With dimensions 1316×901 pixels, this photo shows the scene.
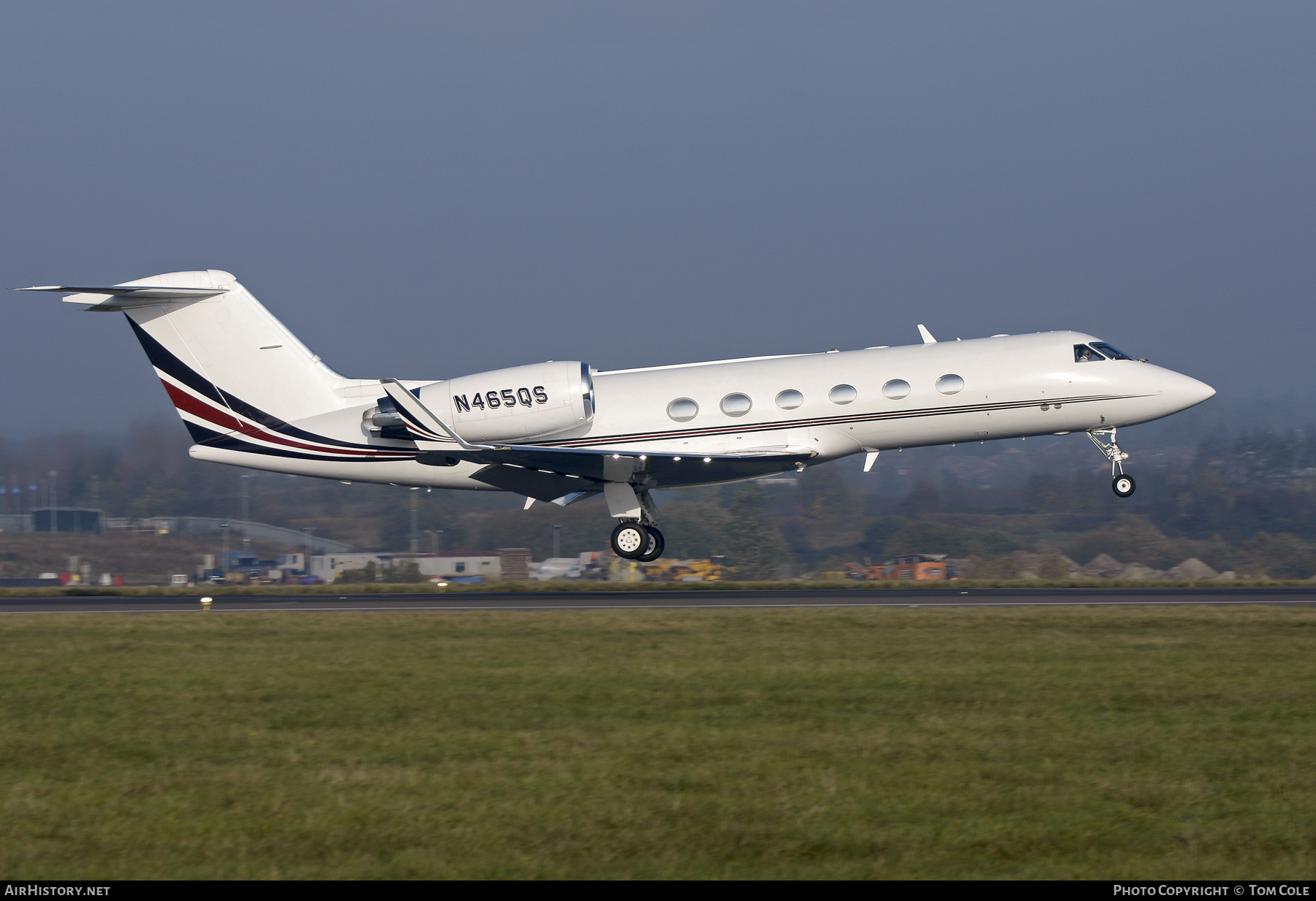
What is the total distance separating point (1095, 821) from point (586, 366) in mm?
17880

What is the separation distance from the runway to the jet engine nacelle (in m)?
3.43

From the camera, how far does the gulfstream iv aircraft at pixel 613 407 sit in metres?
23.2

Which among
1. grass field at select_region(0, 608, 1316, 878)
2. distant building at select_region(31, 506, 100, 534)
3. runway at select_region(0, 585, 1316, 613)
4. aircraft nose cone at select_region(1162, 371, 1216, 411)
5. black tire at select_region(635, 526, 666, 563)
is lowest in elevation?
grass field at select_region(0, 608, 1316, 878)

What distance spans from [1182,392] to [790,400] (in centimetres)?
772

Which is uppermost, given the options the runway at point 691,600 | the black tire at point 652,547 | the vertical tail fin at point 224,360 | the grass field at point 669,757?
the vertical tail fin at point 224,360

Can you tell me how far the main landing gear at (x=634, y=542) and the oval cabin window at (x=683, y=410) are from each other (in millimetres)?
2736

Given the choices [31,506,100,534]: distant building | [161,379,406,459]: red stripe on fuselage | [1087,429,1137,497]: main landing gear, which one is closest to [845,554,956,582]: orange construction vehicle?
[1087,429,1137,497]: main landing gear

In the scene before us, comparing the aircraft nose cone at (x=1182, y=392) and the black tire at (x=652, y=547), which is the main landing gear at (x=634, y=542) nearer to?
the black tire at (x=652, y=547)

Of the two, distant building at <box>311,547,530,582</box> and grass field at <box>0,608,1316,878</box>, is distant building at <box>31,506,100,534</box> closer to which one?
distant building at <box>311,547,530,582</box>

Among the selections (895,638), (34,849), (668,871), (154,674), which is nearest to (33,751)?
(34,849)

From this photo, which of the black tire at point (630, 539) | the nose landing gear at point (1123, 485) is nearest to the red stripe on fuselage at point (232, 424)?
the black tire at point (630, 539)

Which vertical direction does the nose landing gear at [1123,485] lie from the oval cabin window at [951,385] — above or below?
below

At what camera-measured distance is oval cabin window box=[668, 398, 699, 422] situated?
24.0m

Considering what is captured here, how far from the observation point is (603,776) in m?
8.11
